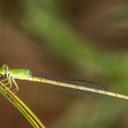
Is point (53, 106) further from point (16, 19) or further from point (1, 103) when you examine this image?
point (16, 19)

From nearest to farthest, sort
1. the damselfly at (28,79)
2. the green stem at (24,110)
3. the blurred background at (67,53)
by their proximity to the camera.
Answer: the green stem at (24,110)
the damselfly at (28,79)
the blurred background at (67,53)

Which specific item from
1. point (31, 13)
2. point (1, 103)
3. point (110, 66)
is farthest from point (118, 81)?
point (1, 103)

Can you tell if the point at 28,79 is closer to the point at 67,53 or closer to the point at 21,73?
the point at 21,73

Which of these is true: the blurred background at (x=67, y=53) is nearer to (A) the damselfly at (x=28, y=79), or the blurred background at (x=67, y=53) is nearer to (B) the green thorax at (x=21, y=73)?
(A) the damselfly at (x=28, y=79)

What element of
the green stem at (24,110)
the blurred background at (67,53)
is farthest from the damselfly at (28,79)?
the green stem at (24,110)

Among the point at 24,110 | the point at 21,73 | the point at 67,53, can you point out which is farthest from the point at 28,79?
the point at 24,110

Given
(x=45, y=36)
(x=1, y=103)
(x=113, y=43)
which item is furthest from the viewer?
(x=113, y=43)

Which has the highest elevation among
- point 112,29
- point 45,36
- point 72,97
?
point 112,29

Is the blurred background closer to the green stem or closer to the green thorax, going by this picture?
the green thorax
